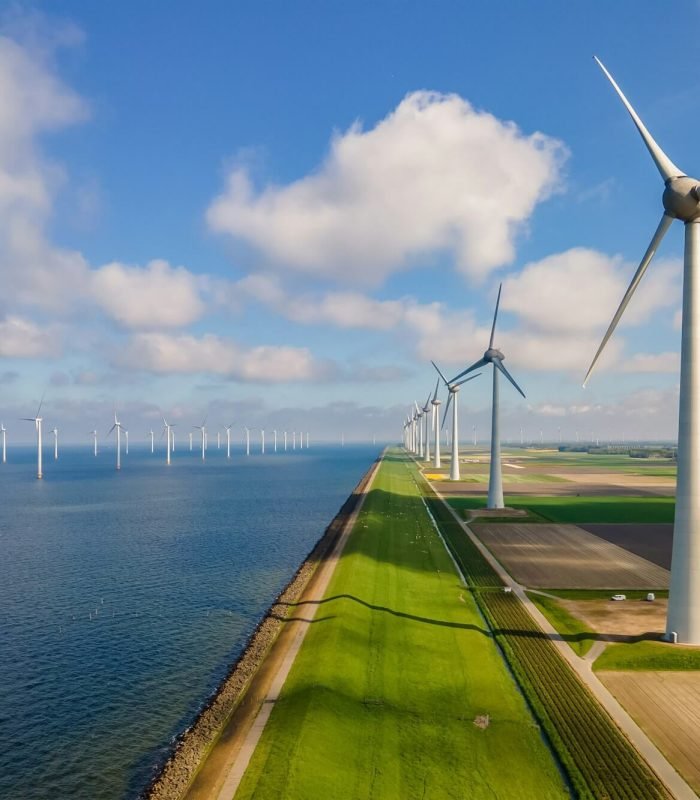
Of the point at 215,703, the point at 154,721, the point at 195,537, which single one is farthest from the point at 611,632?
the point at 195,537

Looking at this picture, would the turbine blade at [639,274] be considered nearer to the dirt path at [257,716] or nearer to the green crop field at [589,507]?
the dirt path at [257,716]

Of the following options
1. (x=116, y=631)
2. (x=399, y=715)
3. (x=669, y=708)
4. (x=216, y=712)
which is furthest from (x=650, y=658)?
(x=116, y=631)

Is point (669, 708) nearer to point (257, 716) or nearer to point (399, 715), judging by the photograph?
point (399, 715)

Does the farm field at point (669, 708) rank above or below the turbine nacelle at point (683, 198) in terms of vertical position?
below

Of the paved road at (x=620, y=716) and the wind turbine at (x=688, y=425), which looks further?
the wind turbine at (x=688, y=425)

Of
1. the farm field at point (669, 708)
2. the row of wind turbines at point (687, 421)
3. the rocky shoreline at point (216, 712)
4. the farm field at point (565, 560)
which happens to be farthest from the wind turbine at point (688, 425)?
the rocky shoreline at point (216, 712)

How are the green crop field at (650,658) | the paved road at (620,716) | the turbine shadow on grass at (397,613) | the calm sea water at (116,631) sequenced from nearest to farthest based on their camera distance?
the paved road at (620,716) → the calm sea water at (116,631) → the green crop field at (650,658) → the turbine shadow on grass at (397,613)

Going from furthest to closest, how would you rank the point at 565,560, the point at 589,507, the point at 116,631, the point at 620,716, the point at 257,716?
1. the point at 589,507
2. the point at 565,560
3. the point at 116,631
4. the point at 257,716
5. the point at 620,716

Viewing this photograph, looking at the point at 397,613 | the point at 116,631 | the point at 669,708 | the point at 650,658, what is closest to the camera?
the point at 669,708
